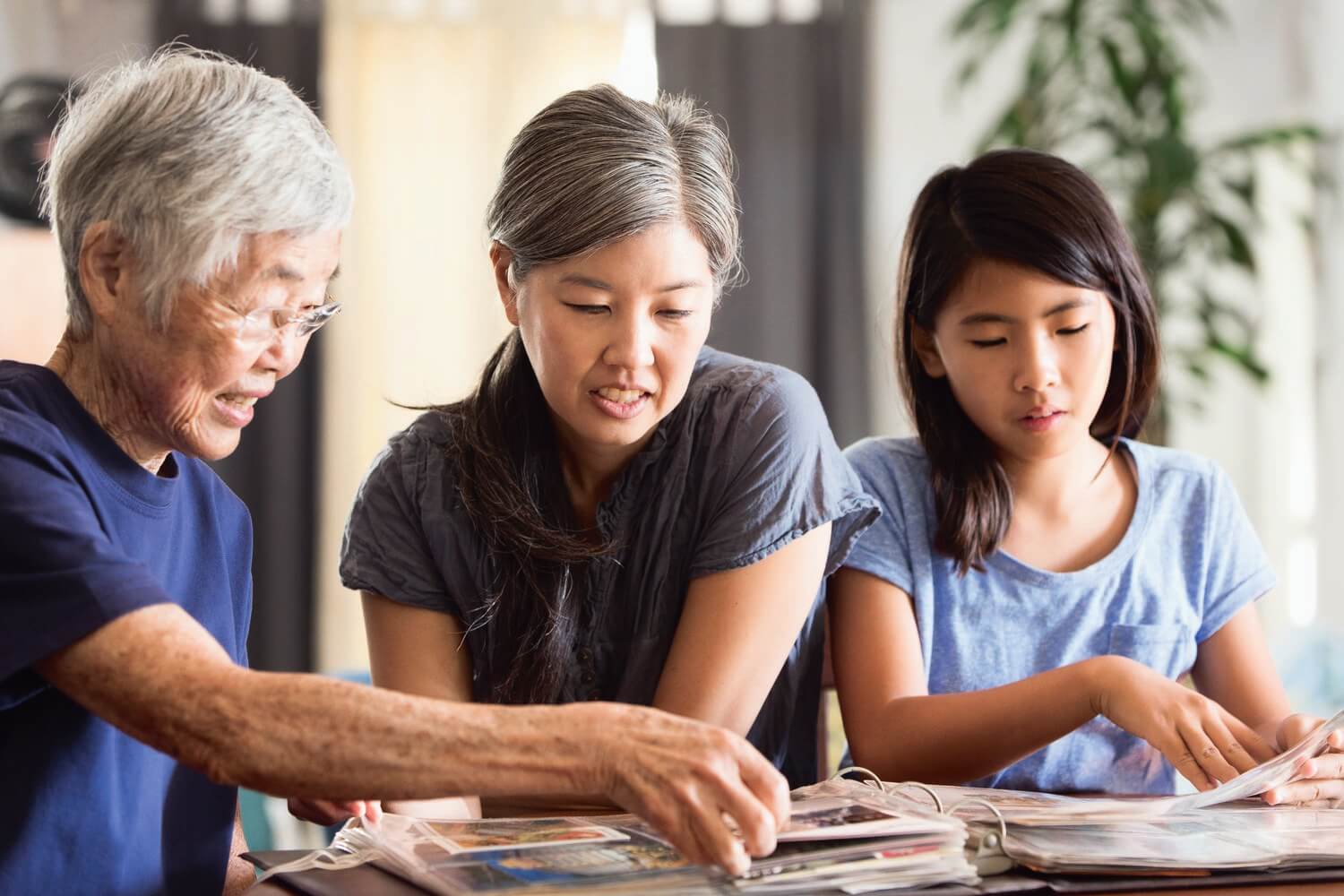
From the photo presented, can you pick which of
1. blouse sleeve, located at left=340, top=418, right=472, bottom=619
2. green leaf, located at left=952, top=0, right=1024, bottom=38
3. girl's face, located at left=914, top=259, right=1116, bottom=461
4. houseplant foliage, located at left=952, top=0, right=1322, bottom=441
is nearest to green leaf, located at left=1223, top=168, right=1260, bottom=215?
houseplant foliage, located at left=952, top=0, right=1322, bottom=441

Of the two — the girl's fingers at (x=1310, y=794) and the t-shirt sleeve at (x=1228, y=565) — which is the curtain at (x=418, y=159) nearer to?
the t-shirt sleeve at (x=1228, y=565)

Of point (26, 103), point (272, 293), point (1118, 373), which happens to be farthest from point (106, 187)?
point (26, 103)

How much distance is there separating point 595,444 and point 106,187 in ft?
1.81

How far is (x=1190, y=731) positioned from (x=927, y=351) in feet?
1.75

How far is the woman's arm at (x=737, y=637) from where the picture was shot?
4.07 feet

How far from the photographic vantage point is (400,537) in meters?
1.35

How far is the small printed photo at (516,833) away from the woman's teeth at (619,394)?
0.40 m

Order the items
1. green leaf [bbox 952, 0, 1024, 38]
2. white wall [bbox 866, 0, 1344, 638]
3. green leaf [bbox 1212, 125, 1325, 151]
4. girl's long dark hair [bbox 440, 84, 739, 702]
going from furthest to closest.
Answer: white wall [bbox 866, 0, 1344, 638]
green leaf [bbox 952, 0, 1024, 38]
green leaf [bbox 1212, 125, 1325, 151]
girl's long dark hair [bbox 440, 84, 739, 702]

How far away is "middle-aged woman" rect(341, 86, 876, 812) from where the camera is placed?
1.24m

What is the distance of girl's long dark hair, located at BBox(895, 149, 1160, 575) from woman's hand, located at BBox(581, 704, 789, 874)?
2.27 feet

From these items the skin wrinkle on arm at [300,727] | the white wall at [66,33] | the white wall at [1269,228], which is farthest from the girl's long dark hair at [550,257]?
the white wall at [66,33]

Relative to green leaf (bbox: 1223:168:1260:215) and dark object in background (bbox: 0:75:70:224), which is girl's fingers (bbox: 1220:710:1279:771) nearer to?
green leaf (bbox: 1223:168:1260:215)

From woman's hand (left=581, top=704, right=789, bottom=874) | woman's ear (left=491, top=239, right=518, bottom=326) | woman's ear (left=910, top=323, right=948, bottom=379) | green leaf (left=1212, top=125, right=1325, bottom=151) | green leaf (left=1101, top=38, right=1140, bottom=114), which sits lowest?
woman's hand (left=581, top=704, right=789, bottom=874)

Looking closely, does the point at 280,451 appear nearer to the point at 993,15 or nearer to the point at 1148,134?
the point at 993,15
